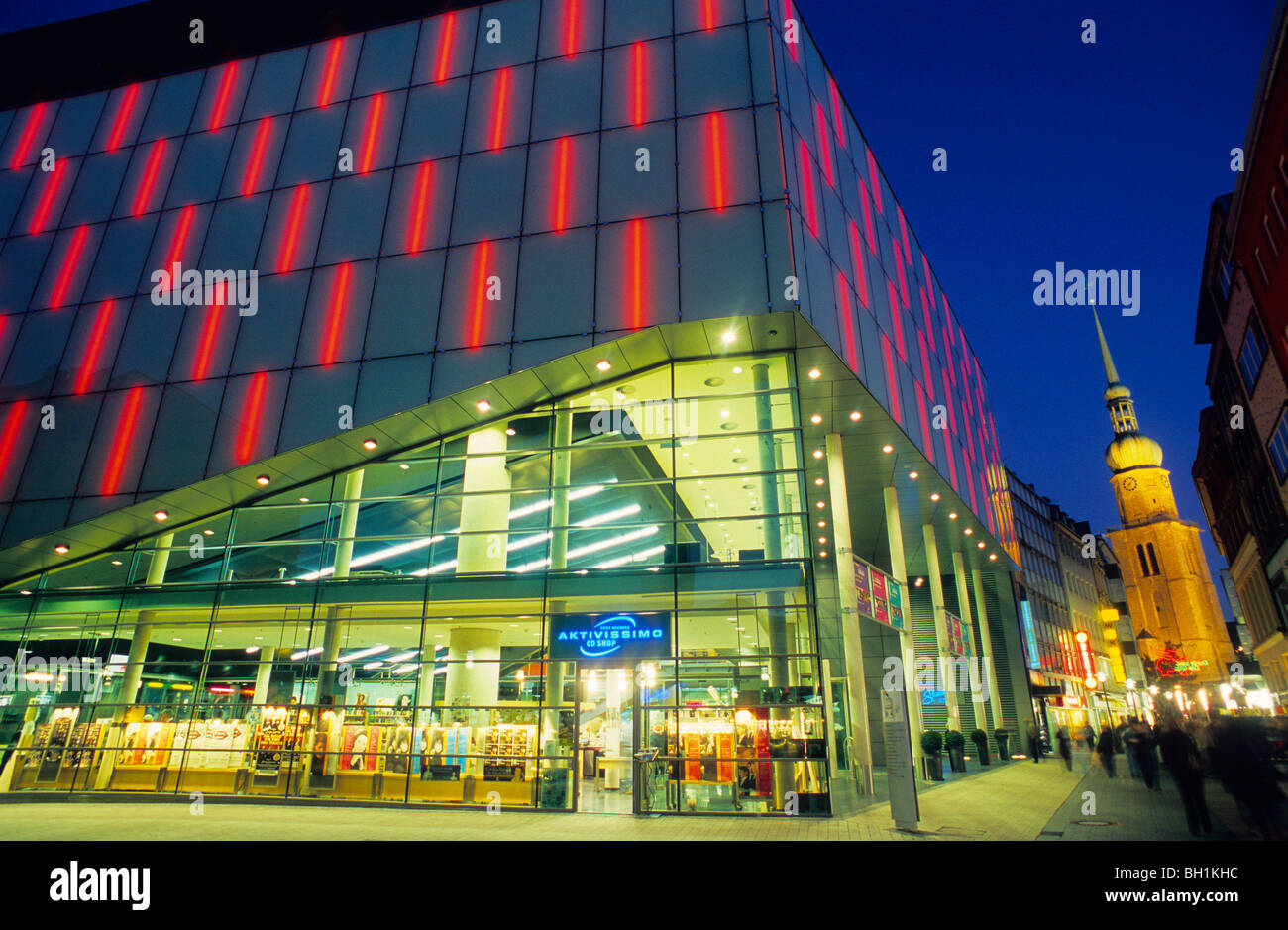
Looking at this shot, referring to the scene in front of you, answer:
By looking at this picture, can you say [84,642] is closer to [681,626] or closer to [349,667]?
[349,667]

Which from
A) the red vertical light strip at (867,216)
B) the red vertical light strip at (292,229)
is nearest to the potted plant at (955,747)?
the red vertical light strip at (867,216)

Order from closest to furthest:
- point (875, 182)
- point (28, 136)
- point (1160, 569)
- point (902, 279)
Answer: point (875, 182) → point (902, 279) → point (28, 136) → point (1160, 569)

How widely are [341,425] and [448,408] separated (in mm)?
2487

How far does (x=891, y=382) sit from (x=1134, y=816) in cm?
1095

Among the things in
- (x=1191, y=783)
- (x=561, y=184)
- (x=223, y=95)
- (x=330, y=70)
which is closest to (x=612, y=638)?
(x=1191, y=783)

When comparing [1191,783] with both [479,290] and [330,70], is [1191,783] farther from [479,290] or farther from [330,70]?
[330,70]

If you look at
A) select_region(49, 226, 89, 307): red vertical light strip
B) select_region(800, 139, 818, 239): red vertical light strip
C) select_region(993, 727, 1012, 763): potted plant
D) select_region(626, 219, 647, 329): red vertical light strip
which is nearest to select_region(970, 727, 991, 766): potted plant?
select_region(993, 727, 1012, 763): potted plant

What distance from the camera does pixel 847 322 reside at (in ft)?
55.7

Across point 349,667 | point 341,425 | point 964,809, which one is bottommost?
point 964,809

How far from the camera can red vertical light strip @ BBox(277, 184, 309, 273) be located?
Result: 61.7ft

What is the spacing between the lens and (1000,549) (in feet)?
109

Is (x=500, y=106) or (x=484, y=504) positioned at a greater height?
(x=500, y=106)
